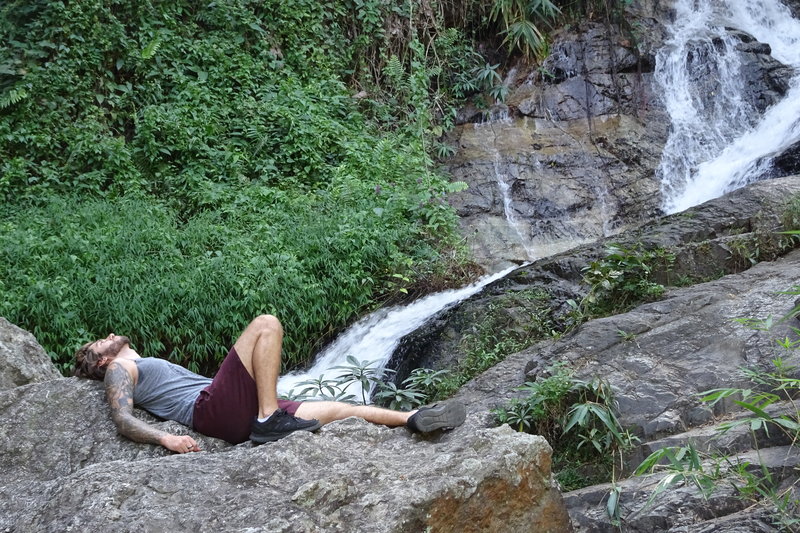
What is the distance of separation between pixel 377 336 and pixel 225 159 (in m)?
3.76

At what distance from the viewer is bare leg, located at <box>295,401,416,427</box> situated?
176 inches

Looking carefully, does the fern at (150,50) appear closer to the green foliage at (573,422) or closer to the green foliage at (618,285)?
the green foliage at (618,285)

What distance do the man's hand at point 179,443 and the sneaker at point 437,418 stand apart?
1.12m

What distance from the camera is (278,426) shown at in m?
4.35

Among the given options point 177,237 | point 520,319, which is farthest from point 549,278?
point 177,237

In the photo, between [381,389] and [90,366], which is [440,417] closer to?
[90,366]

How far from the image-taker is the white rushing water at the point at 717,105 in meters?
10.9

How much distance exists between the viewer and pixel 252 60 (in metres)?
11.7

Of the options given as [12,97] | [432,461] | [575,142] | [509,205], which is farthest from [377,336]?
[12,97]

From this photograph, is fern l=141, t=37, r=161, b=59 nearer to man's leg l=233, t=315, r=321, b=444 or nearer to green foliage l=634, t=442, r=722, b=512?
man's leg l=233, t=315, r=321, b=444

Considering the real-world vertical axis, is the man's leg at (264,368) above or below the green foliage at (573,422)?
above

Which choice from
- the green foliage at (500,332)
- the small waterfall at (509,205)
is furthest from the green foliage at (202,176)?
the green foliage at (500,332)

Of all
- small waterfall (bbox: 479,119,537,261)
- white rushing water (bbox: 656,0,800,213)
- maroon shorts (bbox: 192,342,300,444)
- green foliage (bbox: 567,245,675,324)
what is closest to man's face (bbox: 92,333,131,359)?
maroon shorts (bbox: 192,342,300,444)

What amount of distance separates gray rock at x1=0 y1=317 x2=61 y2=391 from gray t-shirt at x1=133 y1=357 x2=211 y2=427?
1.06 metres
